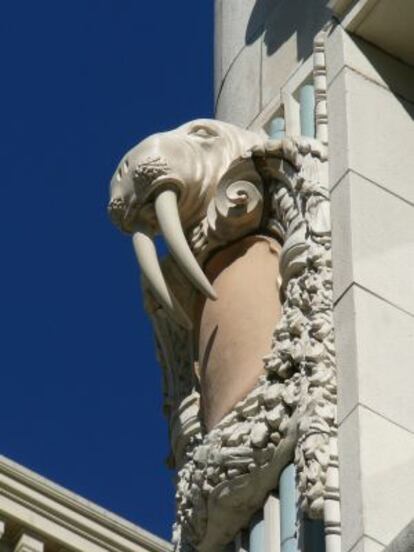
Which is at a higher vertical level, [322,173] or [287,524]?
[322,173]

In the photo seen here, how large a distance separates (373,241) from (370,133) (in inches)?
31.8

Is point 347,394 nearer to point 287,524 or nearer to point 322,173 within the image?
point 287,524

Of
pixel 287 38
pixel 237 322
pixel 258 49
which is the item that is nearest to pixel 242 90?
pixel 258 49

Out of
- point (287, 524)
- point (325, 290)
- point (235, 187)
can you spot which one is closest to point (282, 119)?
point (235, 187)

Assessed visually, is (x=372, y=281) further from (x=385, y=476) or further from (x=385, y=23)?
(x=385, y=23)

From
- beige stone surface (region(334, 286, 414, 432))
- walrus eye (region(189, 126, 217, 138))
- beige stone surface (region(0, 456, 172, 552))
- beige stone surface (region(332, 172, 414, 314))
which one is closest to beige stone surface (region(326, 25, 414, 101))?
walrus eye (region(189, 126, 217, 138))

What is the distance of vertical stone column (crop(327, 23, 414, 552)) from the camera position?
11.9 m

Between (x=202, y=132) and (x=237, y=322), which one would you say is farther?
(x=202, y=132)

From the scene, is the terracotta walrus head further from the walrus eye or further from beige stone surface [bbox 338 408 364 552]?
beige stone surface [bbox 338 408 364 552]

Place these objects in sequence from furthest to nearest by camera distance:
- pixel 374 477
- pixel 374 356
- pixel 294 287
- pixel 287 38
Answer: pixel 287 38
pixel 294 287
pixel 374 356
pixel 374 477

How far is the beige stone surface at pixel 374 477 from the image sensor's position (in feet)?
38.3

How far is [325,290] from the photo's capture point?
12953 mm

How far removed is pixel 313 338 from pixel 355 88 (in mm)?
1667

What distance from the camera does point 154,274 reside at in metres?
14.0
